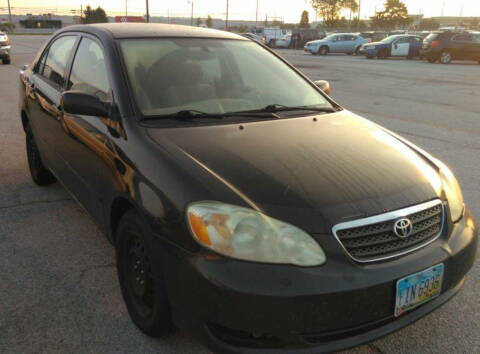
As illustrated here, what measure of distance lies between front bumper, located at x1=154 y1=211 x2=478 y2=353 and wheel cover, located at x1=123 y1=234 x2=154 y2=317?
13.0 inches

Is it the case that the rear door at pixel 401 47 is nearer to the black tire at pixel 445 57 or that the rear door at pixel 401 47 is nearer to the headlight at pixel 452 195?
the black tire at pixel 445 57

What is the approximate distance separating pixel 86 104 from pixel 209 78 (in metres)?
0.88

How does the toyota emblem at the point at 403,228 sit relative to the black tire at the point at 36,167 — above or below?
above

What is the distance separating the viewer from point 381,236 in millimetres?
2070

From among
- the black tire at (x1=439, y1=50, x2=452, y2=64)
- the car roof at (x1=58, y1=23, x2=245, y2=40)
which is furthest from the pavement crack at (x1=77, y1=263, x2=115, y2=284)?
the black tire at (x1=439, y1=50, x2=452, y2=64)

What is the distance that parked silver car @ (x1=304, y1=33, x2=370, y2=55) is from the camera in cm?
3134

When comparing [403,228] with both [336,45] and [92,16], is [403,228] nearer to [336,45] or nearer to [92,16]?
[336,45]

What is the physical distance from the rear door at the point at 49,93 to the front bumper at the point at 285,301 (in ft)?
7.25

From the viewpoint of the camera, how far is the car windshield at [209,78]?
292cm

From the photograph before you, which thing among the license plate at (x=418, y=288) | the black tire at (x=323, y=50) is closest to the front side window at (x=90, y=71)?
the license plate at (x=418, y=288)

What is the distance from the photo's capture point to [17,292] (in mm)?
→ 2895

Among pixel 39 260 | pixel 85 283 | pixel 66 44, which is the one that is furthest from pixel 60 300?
pixel 66 44

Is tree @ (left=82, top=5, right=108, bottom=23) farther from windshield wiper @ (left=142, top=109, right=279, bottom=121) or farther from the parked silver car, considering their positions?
windshield wiper @ (left=142, top=109, right=279, bottom=121)

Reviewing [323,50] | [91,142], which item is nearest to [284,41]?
[323,50]
